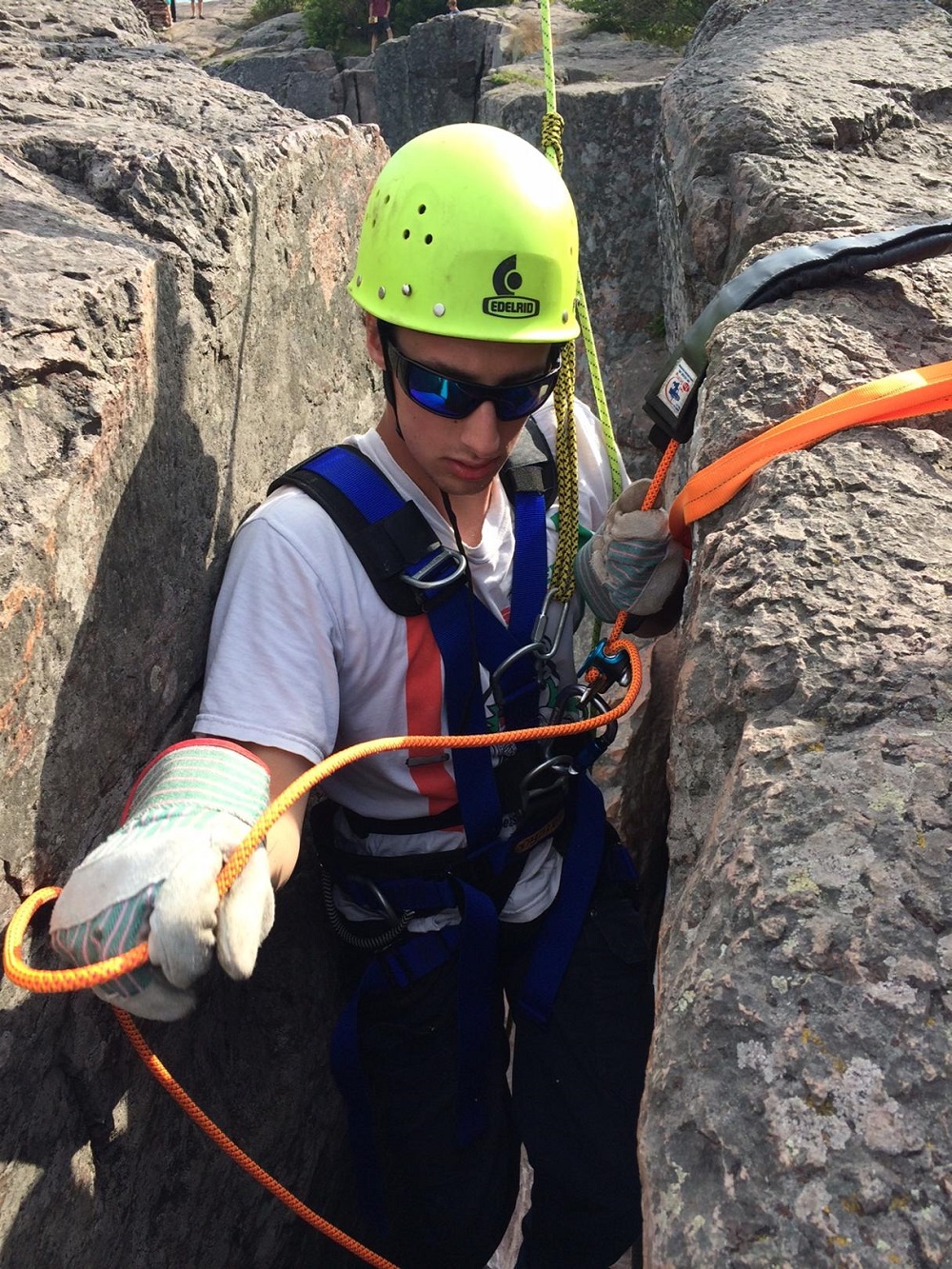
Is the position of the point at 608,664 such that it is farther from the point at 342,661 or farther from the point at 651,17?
the point at 651,17

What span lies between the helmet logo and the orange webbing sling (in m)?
0.50

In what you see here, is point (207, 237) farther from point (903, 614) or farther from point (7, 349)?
point (903, 614)

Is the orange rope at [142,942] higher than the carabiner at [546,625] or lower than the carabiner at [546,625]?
higher

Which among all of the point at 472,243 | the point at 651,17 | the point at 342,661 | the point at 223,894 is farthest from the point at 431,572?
the point at 651,17

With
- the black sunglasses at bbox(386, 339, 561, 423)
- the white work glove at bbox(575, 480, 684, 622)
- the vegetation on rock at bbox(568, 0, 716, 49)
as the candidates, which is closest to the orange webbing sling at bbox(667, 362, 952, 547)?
the white work glove at bbox(575, 480, 684, 622)

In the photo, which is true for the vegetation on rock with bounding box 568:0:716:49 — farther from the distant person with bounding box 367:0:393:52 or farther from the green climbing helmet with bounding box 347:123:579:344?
the green climbing helmet with bounding box 347:123:579:344

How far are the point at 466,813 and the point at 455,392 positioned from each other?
890mm

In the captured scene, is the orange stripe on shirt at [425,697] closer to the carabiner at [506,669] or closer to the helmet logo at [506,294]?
the carabiner at [506,669]

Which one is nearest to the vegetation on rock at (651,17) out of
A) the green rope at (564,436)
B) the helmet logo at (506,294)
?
the green rope at (564,436)

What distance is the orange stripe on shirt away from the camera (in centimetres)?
219

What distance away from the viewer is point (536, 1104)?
95.2 inches

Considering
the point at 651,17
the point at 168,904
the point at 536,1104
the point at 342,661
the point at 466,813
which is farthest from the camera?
the point at 651,17

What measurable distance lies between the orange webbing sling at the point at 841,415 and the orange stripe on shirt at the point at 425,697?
65cm

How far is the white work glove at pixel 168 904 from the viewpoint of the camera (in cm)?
154
